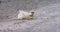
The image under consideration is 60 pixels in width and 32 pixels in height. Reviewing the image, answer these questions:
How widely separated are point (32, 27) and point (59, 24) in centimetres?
77

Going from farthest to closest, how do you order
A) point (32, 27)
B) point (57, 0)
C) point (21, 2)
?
point (57, 0) < point (21, 2) < point (32, 27)

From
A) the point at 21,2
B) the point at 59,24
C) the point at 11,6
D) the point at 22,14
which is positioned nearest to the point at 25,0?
the point at 21,2

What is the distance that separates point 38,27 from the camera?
15.3 ft

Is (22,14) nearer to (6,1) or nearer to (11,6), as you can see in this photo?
(11,6)

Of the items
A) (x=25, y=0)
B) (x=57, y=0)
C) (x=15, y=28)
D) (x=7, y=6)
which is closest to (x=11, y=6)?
(x=7, y=6)

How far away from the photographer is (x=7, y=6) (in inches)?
375

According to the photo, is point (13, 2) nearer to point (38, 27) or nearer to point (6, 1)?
point (6, 1)

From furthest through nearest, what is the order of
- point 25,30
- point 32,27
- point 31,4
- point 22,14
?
point 31,4, point 22,14, point 32,27, point 25,30

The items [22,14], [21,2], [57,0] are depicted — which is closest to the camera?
[22,14]

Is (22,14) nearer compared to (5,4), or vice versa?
(22,14)

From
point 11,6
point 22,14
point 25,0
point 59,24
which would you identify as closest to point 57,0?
point 25,0

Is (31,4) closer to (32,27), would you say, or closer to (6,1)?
(6,1)

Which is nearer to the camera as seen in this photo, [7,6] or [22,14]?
[22,14]

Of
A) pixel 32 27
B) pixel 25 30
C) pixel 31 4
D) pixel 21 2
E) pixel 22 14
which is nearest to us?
pixel 25 30
